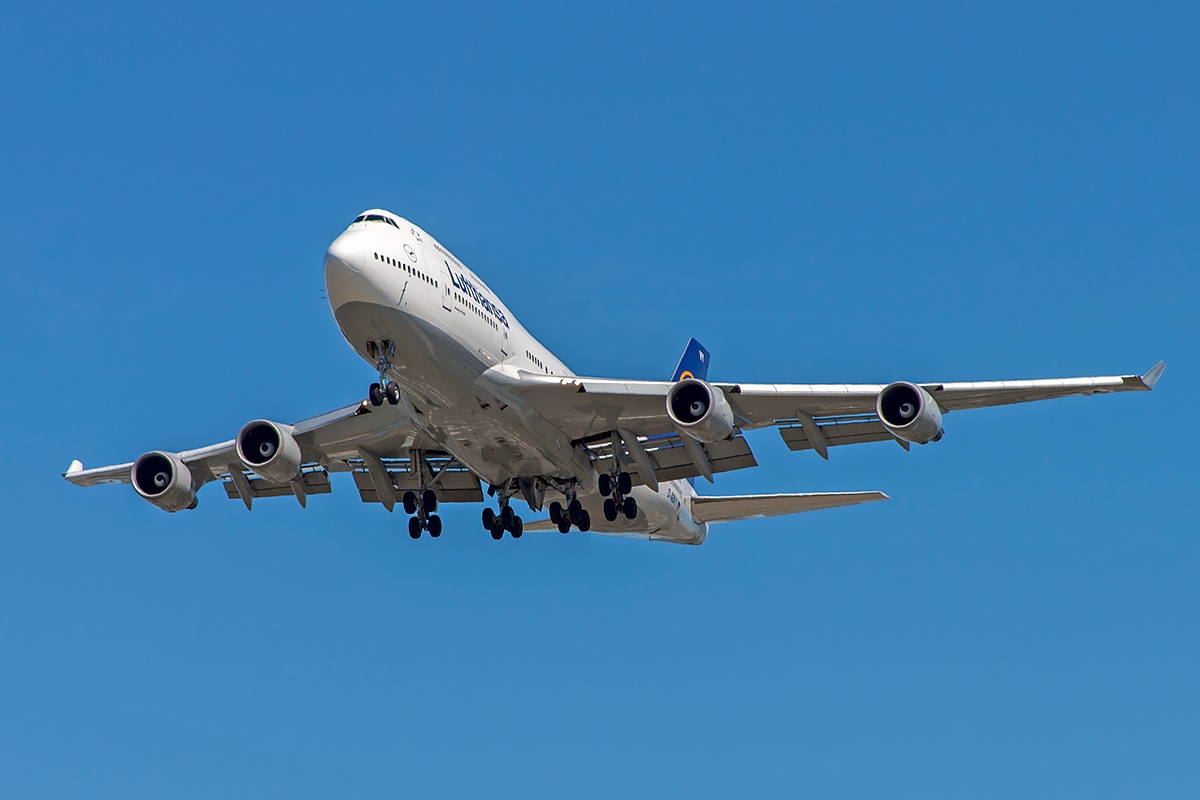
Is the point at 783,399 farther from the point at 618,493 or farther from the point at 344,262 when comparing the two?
the point at 344,262

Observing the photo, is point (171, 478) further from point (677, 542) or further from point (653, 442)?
point (677, 542)

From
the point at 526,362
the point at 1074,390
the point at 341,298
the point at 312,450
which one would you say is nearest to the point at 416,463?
the point at 312,450

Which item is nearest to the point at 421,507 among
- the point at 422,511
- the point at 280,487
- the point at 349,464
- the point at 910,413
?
the point at 422,511

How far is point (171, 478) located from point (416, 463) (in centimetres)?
640

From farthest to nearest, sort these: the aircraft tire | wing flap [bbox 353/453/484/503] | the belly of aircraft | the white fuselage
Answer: wing flap [bbox 353/453/484/503], the aircraft tire, the belly of aircraft, the white fuselage

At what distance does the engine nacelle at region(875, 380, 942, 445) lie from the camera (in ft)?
99.0

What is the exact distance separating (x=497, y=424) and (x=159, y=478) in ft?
33.2

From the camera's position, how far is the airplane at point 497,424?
28969 mm

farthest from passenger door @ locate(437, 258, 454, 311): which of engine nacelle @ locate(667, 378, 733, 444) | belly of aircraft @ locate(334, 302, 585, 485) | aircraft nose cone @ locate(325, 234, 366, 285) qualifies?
engine nacelle @ locate(667, 378, 733, 444)

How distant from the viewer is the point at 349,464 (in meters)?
36.5

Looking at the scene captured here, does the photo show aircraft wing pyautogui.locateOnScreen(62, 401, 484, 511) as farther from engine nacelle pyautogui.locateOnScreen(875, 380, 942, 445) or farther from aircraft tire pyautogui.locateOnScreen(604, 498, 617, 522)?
engine nacelle pyautogui.locateOnScreen(875, 380, 942, 445)

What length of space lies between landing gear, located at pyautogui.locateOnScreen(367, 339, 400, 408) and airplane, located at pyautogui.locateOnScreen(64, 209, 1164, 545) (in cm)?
4

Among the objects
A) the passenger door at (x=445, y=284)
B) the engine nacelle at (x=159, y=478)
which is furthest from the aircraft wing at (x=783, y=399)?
the engine nacelle at (x=159, y=478)

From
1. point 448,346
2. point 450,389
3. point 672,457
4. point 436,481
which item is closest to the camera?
point 448,346
